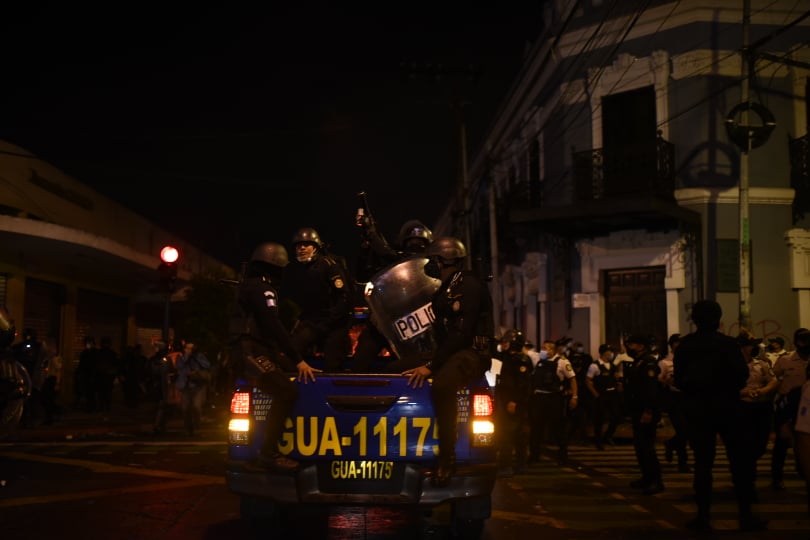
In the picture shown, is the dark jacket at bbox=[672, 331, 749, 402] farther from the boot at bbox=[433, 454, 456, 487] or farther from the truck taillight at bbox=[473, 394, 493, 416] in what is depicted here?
the boot at bbox=[433, 454, 456, 487]

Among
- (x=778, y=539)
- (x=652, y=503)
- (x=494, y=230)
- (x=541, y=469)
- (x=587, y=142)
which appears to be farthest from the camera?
(x=494, y=230)

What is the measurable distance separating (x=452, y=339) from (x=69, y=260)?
61.7 ft

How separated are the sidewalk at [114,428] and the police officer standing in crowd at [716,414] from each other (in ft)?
32.3

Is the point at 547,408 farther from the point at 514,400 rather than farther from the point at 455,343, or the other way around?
the point at 455,343

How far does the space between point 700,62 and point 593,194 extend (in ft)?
11.3

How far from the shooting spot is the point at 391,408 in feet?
20.9

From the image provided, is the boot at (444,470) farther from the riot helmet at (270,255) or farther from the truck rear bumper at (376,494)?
the riot helmet at (270,255)

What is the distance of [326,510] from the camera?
335 inches

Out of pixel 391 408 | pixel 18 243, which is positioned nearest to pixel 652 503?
pixel 391 408

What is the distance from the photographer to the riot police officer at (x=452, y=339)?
6277 mm

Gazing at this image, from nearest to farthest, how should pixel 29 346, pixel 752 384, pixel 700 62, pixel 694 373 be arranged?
pixel 694 373 < pixel 752 384 < pixel 29 346 < pixel 700 62

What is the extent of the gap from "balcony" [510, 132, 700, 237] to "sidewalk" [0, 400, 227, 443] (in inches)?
315

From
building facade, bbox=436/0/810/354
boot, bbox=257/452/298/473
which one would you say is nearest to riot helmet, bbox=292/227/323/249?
boot, bbox=257/452/298/473

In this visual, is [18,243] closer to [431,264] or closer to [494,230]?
[494,230]
